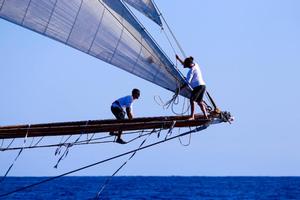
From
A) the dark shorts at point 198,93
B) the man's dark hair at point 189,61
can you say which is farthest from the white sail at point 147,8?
the dark shorts at point 198,93

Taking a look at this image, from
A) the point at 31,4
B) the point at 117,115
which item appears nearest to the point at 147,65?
the point at 117,115

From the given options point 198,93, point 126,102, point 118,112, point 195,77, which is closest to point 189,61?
point 195,77

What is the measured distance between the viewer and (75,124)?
58.5ft

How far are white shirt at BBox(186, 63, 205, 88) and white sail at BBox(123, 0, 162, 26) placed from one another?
1538 mm

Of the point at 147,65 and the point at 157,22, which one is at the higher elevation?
the point at 157,22

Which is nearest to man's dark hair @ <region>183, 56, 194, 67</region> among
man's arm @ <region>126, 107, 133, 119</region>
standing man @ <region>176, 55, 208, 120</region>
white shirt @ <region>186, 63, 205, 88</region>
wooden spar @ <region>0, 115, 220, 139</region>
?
standing man @ <region>176, 55, 208, 120</region>

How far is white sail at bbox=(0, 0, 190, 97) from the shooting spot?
57.2 feet

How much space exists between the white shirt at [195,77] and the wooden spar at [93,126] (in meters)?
0.94

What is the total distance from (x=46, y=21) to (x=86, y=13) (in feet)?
3.49

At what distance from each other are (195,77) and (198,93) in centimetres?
43

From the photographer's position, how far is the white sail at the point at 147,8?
17.8 m

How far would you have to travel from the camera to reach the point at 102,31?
58.3 ft

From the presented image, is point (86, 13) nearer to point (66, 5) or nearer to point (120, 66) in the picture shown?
point (66, 5)

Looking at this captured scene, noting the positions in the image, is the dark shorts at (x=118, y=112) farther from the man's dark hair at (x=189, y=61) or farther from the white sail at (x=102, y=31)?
the man's dark hair at (x=189, y=61)
